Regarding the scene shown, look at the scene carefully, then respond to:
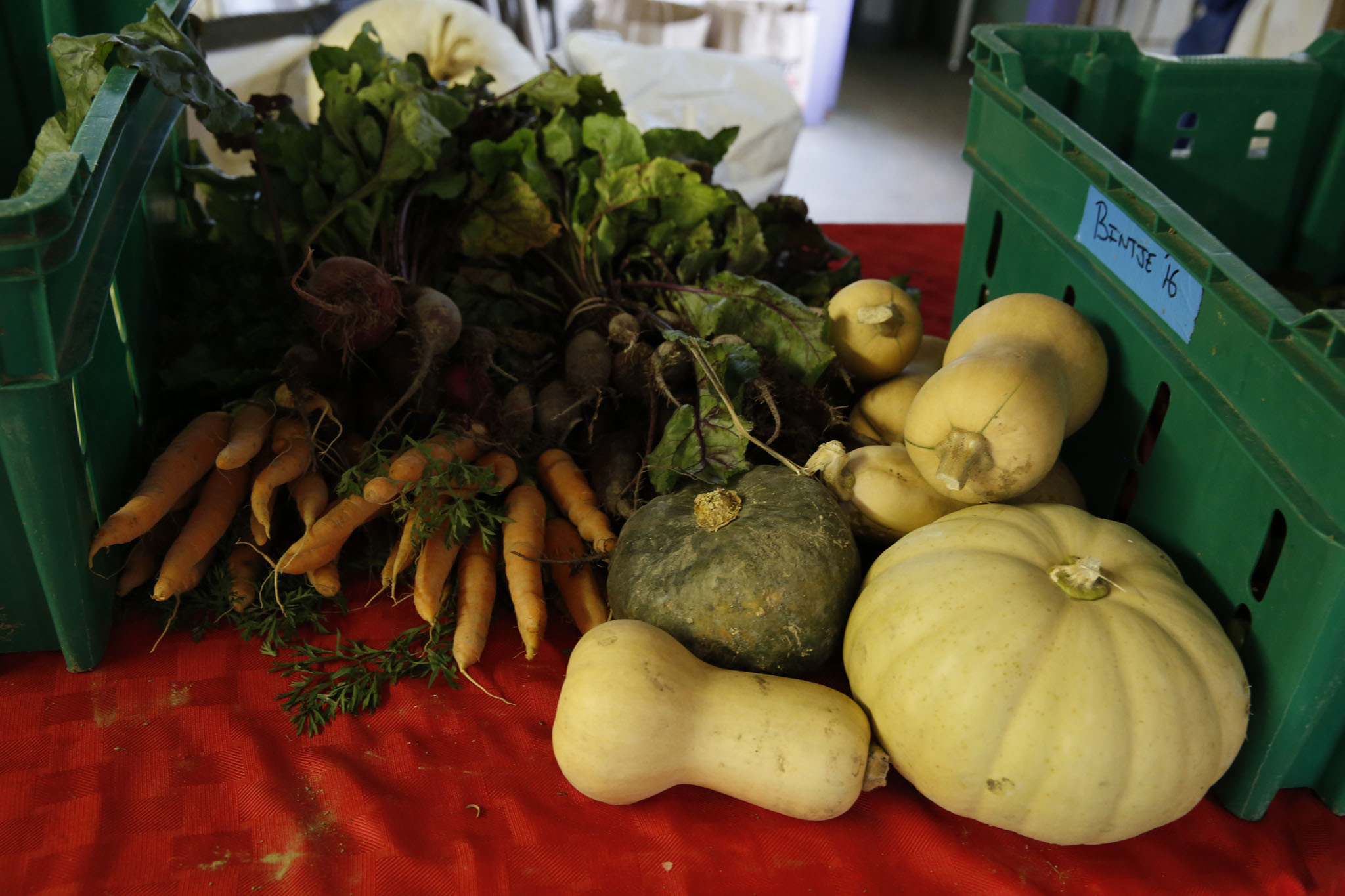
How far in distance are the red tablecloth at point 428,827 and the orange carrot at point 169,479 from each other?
0.20 metres

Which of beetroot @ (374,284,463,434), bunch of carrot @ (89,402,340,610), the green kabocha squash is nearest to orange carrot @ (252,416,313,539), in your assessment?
bunch of carrot @ (89,402,340,610)

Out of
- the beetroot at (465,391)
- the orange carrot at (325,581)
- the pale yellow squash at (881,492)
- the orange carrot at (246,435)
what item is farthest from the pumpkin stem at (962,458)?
the orange carrot at (246,435)

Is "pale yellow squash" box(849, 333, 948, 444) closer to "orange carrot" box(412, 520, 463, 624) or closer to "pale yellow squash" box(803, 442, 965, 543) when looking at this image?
"pale yellow squash" box(803, 442, 965, 543)

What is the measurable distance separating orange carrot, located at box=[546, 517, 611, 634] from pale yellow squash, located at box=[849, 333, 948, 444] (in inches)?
18.4

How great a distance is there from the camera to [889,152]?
5.14 m

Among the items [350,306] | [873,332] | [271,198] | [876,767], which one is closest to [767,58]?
[271,198]

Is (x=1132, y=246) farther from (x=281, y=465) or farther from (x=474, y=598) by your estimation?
(x=281, y=465)

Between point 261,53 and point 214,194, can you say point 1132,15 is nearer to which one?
point 261,53

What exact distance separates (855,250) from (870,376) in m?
1.37

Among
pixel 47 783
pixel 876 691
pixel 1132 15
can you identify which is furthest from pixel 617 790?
pixel 1132 15

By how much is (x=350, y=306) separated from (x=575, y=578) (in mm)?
544

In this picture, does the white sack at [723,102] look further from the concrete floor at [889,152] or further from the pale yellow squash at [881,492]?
the pale yellow squash at [881,492]

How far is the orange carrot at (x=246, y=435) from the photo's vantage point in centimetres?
138

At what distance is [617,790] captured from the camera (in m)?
1.11
